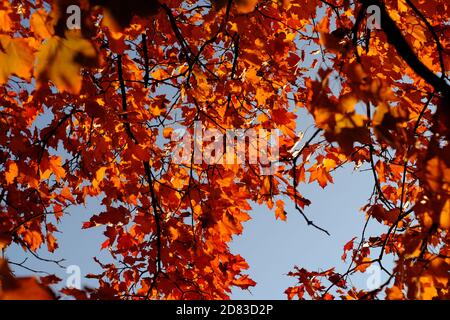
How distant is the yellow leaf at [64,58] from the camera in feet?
4.74

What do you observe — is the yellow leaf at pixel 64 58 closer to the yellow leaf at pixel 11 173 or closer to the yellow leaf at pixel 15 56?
the yellow leaf at pixel 15 56

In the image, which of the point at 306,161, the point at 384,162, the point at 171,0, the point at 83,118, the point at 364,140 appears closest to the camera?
the point at 364,140

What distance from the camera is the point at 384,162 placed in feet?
13.5

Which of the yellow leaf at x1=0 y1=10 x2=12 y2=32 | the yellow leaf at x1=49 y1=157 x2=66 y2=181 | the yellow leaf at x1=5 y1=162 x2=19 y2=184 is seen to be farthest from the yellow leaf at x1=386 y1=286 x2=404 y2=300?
the yellow leaf at x1=5 y1=162 x2=19 y2=184

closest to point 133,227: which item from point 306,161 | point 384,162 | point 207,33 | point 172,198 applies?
point 172,198

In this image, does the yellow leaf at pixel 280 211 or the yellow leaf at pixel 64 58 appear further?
the yellow leaf at pixel 280 211

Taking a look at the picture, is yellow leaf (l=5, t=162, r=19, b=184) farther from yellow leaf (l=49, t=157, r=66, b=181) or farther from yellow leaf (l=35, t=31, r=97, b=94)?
yellow leaf (l=35, t=31, r=97, b=94)

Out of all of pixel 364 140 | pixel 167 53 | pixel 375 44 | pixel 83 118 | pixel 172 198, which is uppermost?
pixel 167 53

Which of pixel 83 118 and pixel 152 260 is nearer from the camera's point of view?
pixel 152 260

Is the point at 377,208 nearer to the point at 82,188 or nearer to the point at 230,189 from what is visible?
the point at 230,189

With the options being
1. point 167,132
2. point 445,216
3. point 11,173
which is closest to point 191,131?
point 167,132

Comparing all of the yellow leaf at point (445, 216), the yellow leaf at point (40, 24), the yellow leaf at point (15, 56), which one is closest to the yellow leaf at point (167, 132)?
the yellow leaf at point (15, 56)

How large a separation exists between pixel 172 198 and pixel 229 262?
2.56 ft

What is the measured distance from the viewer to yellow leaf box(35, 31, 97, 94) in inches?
56.9
